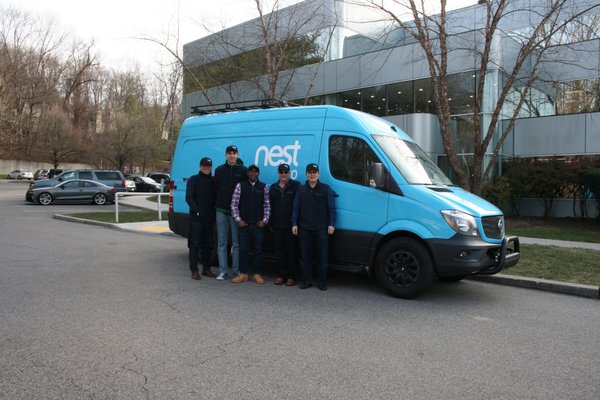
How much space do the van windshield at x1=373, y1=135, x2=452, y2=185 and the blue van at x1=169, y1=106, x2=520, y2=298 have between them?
0.02 m

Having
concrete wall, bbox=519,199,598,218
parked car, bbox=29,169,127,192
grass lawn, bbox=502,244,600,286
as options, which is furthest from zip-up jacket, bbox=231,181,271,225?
parked car, bbox=29,169,127,192

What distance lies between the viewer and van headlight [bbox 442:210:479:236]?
586cm

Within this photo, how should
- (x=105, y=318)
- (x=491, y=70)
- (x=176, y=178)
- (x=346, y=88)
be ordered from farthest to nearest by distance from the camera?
(x=346, y=88) < (x=491, y=70) < (x=176, y=178) < (x=105, y=318)

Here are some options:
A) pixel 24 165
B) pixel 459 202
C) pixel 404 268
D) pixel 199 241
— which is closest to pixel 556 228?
pixel 459 202

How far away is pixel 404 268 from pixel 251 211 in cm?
230

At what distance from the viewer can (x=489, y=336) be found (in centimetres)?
481

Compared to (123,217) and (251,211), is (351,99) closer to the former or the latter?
(123,217)

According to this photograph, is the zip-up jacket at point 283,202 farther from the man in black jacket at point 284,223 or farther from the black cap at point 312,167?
the black cap at point 312,167

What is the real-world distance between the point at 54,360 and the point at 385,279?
398cm

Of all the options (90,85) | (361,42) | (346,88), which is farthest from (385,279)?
(90,85)

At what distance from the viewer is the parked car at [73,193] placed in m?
22.8

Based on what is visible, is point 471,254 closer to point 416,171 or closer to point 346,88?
point 416,171

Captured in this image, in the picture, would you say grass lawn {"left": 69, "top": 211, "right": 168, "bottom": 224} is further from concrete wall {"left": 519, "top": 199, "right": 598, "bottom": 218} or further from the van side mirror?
concrete wall {"left": 519, "top": 199, "right": 598, "bottom": 218}

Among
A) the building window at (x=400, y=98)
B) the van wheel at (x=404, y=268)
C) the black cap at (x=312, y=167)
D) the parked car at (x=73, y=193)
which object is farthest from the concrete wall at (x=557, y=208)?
the parked car at (x=73, y=193)
